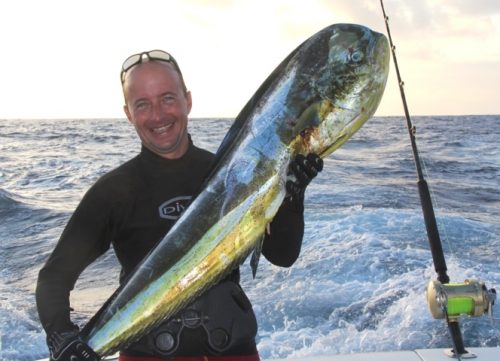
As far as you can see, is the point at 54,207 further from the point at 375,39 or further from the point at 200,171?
the point at 375,39

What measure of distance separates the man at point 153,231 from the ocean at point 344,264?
8.16 ft

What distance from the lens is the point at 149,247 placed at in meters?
2.21

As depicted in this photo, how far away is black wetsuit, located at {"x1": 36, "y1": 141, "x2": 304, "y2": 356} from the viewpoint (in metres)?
2.06

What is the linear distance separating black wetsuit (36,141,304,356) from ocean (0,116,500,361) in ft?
8.14

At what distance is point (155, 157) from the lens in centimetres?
237

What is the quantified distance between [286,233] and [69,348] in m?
0.90

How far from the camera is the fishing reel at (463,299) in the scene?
271cm

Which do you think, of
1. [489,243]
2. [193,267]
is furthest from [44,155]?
[193,267]

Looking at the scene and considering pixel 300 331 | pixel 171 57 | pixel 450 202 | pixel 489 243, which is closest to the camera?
pixel 171 57

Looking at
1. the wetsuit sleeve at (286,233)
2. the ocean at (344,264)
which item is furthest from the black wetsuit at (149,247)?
the ocean at (344,264)

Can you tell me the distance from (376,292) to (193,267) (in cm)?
455

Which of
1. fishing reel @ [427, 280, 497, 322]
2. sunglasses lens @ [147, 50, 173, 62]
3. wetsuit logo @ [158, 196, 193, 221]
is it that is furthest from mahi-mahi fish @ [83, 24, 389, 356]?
fishing reel @ [427, 280, 497, 322]

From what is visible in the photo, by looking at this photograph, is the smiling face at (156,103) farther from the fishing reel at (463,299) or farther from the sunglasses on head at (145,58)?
the fishing reel at (463,299)

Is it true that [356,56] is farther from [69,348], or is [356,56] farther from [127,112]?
[69,348]
